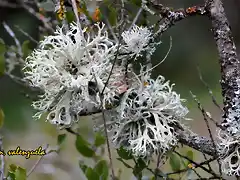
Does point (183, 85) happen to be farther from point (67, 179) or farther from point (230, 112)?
point (230, 112)

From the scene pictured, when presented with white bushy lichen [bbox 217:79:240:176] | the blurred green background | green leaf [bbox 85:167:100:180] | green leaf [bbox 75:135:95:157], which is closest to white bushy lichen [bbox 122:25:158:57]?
white bushy lichen [bbox 217:79:240:176]

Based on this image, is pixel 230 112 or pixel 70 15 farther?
pixel 70 15

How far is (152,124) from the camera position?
2.29 ft

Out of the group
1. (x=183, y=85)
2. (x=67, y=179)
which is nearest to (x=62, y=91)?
(x=67, y=179)

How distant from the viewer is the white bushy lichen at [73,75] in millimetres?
667

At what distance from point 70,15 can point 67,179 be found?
994 millimetres

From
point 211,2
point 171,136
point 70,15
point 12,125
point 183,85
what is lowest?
point 171,136

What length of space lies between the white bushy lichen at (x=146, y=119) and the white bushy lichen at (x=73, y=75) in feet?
0.09

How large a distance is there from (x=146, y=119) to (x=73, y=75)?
0.11 metres

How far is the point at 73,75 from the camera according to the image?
2.22 ft

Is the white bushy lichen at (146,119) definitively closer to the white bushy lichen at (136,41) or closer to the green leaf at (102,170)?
the white bushy lichen at (136,41)

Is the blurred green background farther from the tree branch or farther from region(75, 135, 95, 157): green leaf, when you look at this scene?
the tree branch

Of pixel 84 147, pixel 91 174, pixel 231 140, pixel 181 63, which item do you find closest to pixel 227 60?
pixel 231 140

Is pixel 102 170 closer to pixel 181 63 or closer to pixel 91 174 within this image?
pixel 91 174
